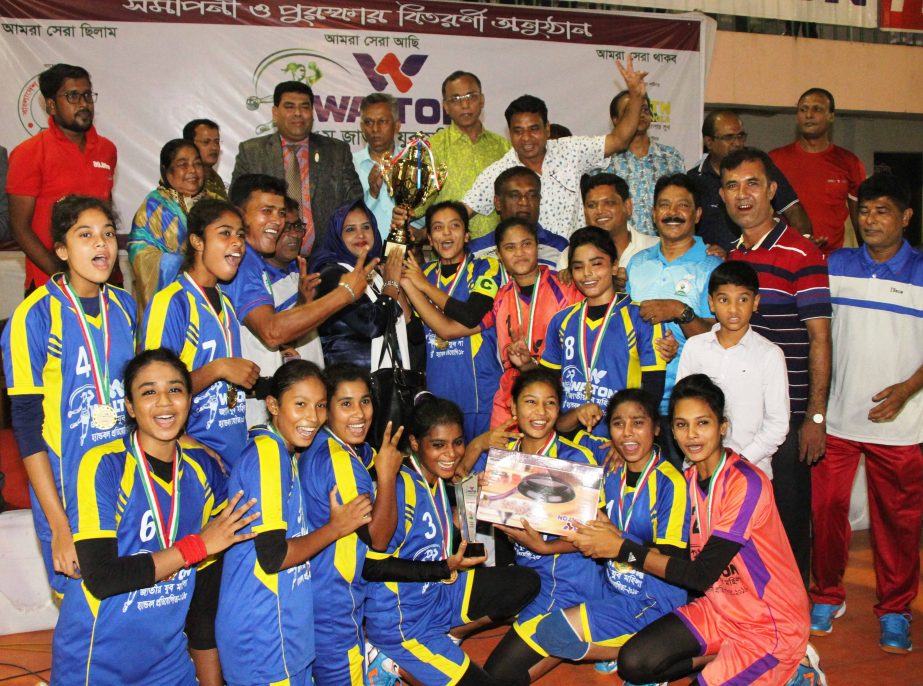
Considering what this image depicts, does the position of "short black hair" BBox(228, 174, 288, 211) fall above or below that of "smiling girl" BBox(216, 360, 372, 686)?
above

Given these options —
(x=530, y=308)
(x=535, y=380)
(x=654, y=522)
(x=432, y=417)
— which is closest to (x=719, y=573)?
(x=654, y=522)

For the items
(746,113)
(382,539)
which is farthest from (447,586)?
(746,113)

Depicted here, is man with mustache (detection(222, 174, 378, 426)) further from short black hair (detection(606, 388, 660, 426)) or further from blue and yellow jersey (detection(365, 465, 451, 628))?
short black hair (detection(606, 388, 660, 426))

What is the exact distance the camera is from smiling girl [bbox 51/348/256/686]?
291 cm

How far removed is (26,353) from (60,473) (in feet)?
1.60

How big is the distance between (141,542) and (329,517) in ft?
2.47

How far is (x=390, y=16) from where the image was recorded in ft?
25.7

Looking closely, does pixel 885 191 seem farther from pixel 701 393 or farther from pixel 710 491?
pixel 710 491

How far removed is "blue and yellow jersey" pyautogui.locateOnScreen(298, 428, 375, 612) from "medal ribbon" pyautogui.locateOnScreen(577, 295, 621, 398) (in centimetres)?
128

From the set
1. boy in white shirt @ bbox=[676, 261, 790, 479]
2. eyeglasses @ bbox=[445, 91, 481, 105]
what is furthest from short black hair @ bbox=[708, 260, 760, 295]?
eyeglasses @ bbox=[445, 91, 481, 105]

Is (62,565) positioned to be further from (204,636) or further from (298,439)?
(298,439)

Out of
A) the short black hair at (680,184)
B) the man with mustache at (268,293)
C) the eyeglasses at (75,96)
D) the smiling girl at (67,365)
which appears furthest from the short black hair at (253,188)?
the short black hair at (680,184)

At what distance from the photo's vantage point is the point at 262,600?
3.19m

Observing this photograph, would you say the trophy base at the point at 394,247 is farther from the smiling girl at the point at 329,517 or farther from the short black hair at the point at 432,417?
the smiling girl at the point at 329,517
